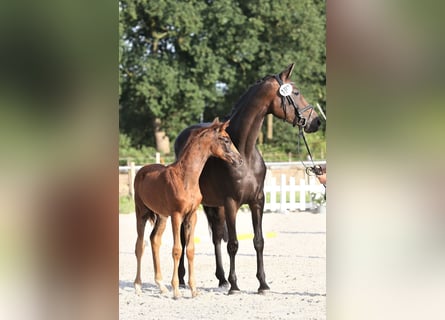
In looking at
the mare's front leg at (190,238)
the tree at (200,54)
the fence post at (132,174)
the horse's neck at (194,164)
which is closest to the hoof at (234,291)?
A: the mare's front leg at (190,238)

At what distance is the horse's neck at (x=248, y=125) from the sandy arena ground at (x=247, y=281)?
1171 millimetres

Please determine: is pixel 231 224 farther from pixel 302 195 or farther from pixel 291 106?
pixel 302 195

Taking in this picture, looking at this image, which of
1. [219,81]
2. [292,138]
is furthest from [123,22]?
[292,138]

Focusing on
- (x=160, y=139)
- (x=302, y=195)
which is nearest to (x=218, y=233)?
(x=302, y=195)

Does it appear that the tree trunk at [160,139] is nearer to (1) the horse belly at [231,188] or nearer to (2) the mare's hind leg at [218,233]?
(2) the mare's hind leg at [218,233]

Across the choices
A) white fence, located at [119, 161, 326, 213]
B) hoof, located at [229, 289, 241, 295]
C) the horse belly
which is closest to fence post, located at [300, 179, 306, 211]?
white fence, located at [119, 161, 326, 213]

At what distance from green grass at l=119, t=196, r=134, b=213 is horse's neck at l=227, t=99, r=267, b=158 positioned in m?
7.05

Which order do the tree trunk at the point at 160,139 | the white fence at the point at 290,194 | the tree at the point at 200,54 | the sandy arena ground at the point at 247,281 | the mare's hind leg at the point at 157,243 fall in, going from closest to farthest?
the sandy arena ground at the point at 247,281 < the mare's hind leg at the point at 157,243 < the white fence at the point at 290,194 < the tree at the point at 200,54 < the tree trunk at the point at 160,139

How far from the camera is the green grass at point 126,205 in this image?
1277cm
